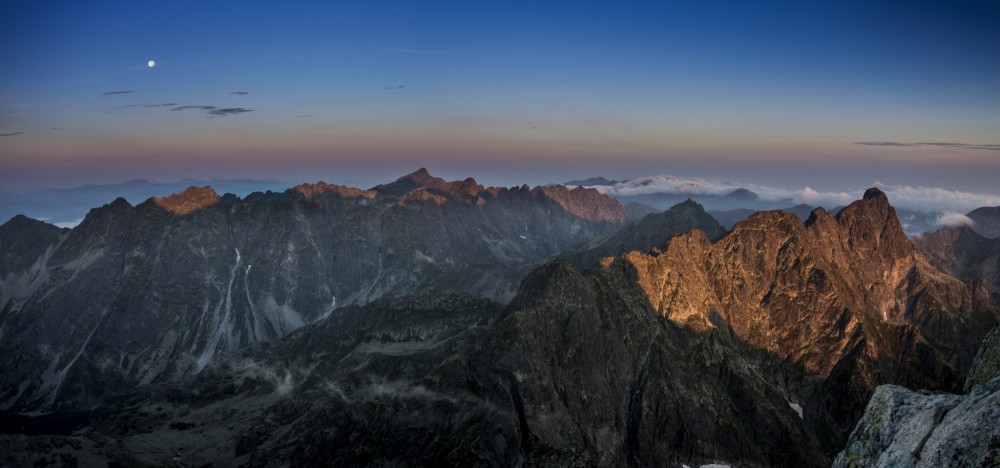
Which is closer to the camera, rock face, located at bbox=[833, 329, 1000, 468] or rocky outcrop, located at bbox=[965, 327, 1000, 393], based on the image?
rock face, located at bbox=[833, 329, 1000, 468]

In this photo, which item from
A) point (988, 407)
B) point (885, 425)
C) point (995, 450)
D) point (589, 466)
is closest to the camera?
point (995, 450)

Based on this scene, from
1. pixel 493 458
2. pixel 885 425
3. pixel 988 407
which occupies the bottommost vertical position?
pixel 493 458

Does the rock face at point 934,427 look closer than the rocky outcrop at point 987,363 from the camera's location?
Yes

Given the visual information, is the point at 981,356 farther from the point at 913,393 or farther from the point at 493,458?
the point at 493,458

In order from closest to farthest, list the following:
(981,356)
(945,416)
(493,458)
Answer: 1. (945,416)
2. (981,356)
3. (493,458)

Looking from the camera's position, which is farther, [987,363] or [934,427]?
[987,363]

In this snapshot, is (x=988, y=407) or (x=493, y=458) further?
(x=493, y=458)

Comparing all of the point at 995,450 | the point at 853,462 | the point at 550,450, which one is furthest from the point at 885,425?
the point at 550,450

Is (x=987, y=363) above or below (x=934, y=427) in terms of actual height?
above
